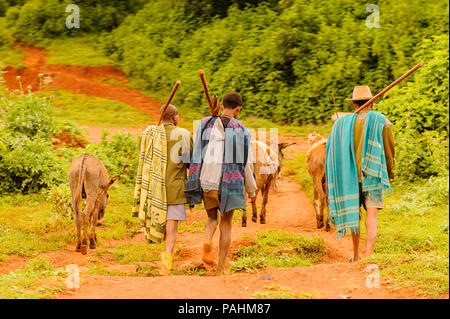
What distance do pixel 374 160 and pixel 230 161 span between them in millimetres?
1599

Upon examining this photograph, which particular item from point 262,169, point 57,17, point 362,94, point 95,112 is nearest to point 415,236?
point 362,94

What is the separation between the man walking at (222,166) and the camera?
620 cm

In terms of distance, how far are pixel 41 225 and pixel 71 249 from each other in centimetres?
106

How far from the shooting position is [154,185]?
6637 mm

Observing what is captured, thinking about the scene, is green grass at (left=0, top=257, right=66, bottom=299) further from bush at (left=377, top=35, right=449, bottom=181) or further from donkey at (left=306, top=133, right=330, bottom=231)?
bush at (left=377, top=35, right=449, bottom=181)

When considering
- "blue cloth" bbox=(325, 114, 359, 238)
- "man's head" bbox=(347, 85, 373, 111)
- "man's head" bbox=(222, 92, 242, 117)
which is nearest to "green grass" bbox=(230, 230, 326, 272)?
"blue cloth" bbox=(325, 114, 359, 238)

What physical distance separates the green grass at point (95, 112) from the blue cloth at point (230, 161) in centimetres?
1083

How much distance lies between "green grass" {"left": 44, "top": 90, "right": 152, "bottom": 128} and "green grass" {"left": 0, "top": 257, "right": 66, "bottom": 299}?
11.2 meters

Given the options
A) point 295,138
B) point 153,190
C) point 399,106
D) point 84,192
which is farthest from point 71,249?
point 295,138

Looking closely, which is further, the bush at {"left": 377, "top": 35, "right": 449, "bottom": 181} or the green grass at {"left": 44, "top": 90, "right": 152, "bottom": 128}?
the green grass at {"left": 44, "top": 90, "right": 152, "bottom": 128}

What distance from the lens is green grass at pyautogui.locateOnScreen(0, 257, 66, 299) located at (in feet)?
16.6

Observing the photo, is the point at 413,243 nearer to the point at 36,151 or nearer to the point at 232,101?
the point at 232,101

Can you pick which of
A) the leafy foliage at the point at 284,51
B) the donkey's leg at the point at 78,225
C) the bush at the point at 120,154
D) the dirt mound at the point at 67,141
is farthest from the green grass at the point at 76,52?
the donkey's leg at the point at 78,225
